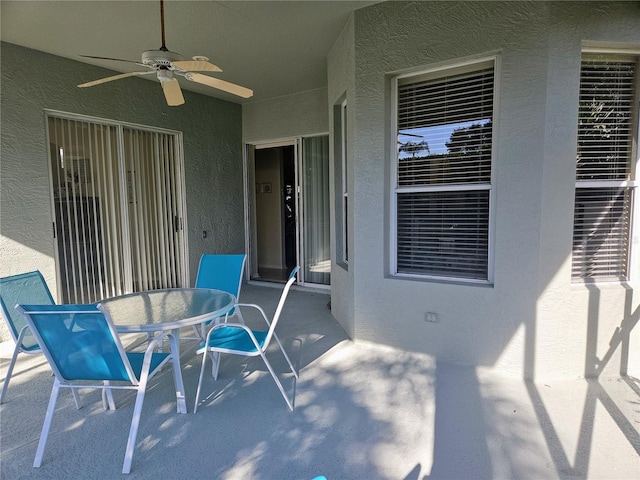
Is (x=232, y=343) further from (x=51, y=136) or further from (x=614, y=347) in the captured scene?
(x=51, y=136)

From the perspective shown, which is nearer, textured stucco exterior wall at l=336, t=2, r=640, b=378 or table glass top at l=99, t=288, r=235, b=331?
table glass top at l=99, t=288, r=235, b=331

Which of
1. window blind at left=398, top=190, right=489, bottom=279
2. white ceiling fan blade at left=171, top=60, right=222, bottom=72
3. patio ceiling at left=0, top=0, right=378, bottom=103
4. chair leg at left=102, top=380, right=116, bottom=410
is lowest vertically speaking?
chair leg at left=102, top=380, right=116, bottom=410

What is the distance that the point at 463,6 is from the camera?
2.82 metres

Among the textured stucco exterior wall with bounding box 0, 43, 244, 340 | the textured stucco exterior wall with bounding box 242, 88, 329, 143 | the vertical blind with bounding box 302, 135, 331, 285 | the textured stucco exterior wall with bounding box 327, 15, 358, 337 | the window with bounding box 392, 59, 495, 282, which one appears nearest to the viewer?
the window with bounding box 392, 59, 495, 282

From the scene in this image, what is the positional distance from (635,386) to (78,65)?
19.4 ft

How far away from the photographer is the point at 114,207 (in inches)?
184

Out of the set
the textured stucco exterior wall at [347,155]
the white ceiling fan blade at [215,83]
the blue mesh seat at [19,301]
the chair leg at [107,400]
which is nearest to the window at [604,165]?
the textured stucco exterior wall at [347,155]

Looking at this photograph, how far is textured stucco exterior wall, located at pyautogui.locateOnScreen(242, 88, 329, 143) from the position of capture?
537 centimetres

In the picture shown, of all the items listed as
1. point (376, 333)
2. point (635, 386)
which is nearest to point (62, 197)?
→ point (376, 333)

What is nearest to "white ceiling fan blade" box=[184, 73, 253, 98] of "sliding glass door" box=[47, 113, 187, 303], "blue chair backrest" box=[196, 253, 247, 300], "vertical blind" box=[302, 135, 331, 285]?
"blue chair backrest" box=[196, 253, 247, 300]

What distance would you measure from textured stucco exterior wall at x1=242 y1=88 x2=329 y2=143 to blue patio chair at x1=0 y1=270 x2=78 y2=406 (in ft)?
12.3

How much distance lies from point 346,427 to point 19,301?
253cm

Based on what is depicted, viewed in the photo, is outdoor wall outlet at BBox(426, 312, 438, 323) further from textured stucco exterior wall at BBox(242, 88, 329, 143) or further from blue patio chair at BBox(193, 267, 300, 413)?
textured stucco exterior wall at BBox(242, 88, 329, 143)

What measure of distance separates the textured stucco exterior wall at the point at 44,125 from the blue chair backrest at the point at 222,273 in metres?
1.87
